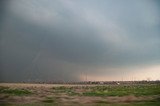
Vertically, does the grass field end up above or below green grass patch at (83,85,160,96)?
below

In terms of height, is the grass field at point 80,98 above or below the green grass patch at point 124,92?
below

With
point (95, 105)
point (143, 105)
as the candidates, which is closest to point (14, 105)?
point (95, 105)

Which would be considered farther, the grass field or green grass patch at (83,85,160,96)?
green grass patch at (83,85,160,96)

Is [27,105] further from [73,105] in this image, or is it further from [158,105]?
[158,105]

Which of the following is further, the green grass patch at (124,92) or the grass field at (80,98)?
the green grass patch at (124,92)

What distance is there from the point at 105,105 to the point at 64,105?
5.75 metres

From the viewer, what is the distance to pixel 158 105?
39.7 meters

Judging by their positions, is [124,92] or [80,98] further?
[124,92]

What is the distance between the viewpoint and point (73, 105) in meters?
42.2

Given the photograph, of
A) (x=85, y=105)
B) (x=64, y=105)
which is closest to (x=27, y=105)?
(x=64, y=105)

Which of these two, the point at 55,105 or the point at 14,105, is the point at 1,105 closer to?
the point at 14,105

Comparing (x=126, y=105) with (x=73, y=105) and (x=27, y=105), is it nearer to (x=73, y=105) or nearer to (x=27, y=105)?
(x=73, y=105)

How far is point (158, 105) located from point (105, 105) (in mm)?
7099

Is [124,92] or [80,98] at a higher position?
[124,92]
